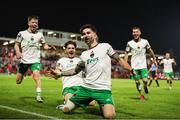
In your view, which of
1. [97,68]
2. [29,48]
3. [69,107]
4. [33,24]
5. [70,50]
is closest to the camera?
[97,68]

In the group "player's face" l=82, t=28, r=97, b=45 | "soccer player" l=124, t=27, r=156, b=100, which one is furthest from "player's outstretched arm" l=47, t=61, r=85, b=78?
"soccer player" l=124, t=27, r=156, b=100

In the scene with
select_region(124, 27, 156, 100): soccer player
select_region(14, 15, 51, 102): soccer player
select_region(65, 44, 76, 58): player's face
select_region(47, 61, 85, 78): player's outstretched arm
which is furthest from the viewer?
select_region(124, 27, 156, 100): soccer player

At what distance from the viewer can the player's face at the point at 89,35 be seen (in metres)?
7.61

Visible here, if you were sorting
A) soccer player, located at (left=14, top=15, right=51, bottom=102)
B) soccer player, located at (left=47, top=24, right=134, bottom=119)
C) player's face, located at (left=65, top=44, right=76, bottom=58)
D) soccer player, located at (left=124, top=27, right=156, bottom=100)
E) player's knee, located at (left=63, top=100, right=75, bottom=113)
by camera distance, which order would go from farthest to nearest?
soccer player, located at (left=124, top=27, right=156, bottom=100)
soccer player, located at (left=14, top=15, right=51, bottom=102)
player's face, located at (left=65, top=44, right=76, bottom=58)
player's knee, located at (left=63, top=100, right=75, bottom=113)
soccer player, located at (left=47, top=24, right=134, bottom=119)

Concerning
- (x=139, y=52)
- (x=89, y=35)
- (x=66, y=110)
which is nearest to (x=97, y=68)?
(x=89, y=35)

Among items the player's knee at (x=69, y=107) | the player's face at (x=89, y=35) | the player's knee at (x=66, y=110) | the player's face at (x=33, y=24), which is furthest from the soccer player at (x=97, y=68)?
the player's face at (x=33, y=24)

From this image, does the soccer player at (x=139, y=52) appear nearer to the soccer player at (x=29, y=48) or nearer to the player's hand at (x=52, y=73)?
the soccer player at (x=29, y=48)

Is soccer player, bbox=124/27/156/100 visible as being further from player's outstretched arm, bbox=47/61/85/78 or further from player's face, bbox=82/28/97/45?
player's face, bbox=82/28/97/45

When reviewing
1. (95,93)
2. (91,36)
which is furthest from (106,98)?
(91,36)

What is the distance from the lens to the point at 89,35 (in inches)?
300

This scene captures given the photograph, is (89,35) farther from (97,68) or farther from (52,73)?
(52,73)

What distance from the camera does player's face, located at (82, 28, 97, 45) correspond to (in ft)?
25.0

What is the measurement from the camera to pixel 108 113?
282 inches

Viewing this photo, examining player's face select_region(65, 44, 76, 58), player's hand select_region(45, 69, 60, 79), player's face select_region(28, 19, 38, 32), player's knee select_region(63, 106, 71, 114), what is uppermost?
player's face select_region(28, 19, 38, 32)
